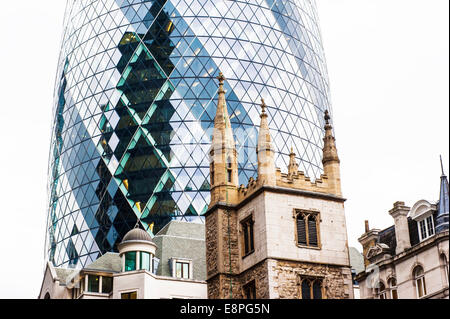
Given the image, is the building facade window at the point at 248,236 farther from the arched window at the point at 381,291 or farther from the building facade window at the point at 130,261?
the building facade window at the point at 130,261

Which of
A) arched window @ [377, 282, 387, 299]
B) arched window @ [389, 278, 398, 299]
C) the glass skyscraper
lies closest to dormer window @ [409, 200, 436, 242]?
arched window @ [389, 278, 398, 299]

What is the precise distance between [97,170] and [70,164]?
3.51 meters

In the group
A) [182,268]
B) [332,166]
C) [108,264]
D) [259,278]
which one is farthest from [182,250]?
[259,278]

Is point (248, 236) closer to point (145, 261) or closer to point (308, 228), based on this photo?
point (308, 228)

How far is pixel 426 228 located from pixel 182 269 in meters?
15.3

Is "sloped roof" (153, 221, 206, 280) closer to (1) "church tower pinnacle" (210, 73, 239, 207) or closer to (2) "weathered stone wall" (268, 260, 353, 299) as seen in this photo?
(1) "church tower pinnacle" (210, 73, 239, 207)

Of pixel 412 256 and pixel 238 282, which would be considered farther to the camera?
pixel 238 282

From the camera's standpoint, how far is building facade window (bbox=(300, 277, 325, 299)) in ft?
113

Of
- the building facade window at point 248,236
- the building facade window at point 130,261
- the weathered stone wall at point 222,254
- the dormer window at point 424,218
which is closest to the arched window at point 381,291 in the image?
the dormer window at point 424,218

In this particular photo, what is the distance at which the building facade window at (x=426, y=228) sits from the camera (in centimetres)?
3384

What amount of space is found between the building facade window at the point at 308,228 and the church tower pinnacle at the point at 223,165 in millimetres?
Answer: 2756

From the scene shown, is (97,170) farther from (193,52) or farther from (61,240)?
(193,52)

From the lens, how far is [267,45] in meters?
69.3

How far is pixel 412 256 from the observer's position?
110ft
